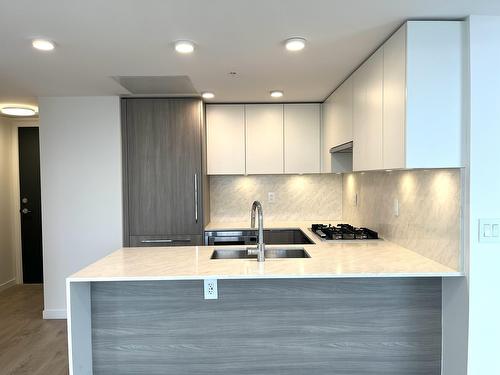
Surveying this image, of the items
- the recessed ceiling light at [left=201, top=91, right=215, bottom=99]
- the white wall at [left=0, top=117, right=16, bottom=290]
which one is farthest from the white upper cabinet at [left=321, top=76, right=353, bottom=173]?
the white wall at [left=0, top=117, right=16, bottom=290]

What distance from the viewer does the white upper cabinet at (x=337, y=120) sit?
2.76 metres

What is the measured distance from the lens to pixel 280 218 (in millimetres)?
4168

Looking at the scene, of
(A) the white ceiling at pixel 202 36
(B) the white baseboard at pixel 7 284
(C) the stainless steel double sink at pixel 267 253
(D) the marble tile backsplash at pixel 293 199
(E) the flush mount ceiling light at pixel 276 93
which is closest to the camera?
(A) the white ceiling at pixel 202 36

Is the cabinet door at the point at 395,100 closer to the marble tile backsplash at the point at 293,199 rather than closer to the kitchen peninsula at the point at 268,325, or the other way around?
the kitchen peninsula at the point at 268,325

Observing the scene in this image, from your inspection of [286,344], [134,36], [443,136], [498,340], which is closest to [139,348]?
[286,344]

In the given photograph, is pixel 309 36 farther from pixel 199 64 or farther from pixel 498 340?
pixel 498 340

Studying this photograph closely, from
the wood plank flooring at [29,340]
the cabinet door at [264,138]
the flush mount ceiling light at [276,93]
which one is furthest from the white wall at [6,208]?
the flush mount ceiling light at [276,93]

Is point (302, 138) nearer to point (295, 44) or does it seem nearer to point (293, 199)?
point (293, 199)

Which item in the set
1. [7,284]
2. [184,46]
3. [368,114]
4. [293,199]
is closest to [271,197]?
[293,199]

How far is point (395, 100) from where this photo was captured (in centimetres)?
188

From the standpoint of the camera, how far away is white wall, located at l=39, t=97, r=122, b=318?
11.1 feet

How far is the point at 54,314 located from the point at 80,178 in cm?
145

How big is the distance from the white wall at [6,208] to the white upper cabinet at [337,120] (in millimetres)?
4271

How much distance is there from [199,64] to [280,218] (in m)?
2.26
